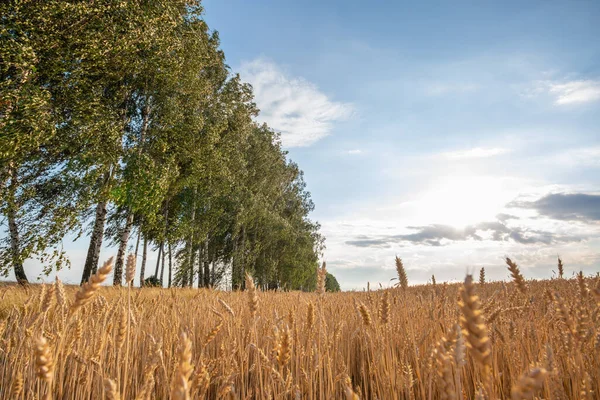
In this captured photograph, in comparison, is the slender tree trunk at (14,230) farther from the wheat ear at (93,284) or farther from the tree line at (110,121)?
the wheat ear at (93,284)

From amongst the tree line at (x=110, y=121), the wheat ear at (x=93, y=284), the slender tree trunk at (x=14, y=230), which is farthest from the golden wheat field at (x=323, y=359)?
the slender tree trunk at (x=14, y=230)

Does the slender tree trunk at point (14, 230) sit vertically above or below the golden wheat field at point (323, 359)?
above

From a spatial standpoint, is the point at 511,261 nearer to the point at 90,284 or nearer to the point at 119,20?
the point at 90,284

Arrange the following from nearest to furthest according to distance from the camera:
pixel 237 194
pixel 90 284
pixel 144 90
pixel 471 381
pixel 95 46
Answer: pixel 90 284 → pixel 471 381 → pixel 95 46 → pixel 144 90 → pixel 237 194

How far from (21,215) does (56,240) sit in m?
1.90

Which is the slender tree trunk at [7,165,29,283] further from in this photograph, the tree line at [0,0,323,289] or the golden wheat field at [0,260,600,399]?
the golden wheat field at [0,260,600,399]

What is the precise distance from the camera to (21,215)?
49.7 feet

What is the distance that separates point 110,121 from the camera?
1569cm

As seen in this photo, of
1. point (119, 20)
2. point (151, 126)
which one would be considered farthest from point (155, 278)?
point (119, 20)

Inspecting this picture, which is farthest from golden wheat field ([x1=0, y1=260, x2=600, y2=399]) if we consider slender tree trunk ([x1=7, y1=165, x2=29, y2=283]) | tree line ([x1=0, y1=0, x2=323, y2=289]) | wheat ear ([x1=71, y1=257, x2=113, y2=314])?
slender tree trunk ([x1=7, y1=165, x2=29, y2=283])

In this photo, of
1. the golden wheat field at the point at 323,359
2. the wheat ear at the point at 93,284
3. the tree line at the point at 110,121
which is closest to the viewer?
the golden wheat field at the point at 323,359

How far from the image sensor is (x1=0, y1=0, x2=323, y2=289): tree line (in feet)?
41.9

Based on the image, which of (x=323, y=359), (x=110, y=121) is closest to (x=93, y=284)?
(x=323, y=359)

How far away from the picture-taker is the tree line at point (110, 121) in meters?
12.8
